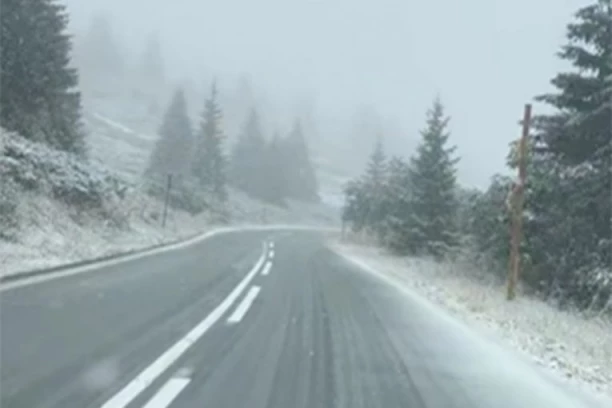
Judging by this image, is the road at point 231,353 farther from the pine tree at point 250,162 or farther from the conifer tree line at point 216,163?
the pine tree at point 250,162

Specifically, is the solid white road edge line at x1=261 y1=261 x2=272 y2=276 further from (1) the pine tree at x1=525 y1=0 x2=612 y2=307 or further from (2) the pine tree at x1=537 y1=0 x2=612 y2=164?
(2) the pine tree at x1=537 y1=0 x2=612 y2=164

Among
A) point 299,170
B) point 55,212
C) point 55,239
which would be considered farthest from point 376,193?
point 299,170

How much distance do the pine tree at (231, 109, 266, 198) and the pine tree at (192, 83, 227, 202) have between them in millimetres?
14756

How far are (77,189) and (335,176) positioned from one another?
104m

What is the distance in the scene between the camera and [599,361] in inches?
376

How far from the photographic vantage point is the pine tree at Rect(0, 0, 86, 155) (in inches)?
1118

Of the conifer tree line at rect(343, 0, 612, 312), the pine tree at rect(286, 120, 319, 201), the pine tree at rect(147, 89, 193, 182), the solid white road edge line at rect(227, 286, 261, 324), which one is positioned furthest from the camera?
the pine tree at rect(286, 120, 319, 201)

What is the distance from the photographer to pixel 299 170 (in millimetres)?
101438

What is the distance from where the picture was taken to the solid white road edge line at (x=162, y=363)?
18.8ft

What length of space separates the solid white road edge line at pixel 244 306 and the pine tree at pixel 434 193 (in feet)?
61.5

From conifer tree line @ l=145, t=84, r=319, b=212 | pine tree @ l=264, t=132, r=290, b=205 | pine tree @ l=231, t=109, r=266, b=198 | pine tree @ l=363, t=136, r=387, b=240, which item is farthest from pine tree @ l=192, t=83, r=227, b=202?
pine tree @ l=363, t=136, r=387, b=240

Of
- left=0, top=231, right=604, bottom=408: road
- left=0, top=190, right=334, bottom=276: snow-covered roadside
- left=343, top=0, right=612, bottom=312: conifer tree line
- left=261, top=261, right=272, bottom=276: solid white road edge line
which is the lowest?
left=0, top=231, right=604, bottom=408: road

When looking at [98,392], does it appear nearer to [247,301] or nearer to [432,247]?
[247,301]

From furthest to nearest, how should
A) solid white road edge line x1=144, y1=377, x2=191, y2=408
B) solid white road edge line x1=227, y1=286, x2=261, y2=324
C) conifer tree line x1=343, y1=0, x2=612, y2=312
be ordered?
conifer tree line x1=343, y1=0, x2=612, y2=312
solid white road edge line x1=227, y1=286, x2=261, y2=324
solid white road edge line x1=144, y1=377, x2=191, y2=408
